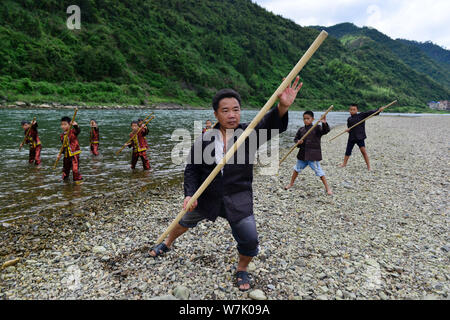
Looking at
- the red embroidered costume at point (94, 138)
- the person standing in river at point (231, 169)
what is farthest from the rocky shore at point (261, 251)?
the red embroidered costume at point (94, 138)

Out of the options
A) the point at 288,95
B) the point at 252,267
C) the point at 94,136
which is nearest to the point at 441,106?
the point at 94,136

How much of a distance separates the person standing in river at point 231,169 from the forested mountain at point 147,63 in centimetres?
6360

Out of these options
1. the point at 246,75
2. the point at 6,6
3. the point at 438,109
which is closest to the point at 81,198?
the point at 6,6

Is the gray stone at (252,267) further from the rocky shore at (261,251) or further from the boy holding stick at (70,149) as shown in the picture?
the boy holding stick at (70,149)

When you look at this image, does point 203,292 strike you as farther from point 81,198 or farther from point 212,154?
point 81,198

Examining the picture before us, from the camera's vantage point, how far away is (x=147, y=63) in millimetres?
112000

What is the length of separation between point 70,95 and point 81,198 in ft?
222

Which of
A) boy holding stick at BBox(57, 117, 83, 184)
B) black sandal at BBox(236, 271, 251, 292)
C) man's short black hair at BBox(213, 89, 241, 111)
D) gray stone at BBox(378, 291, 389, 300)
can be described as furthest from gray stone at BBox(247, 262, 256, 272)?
boy holding stick at BBox(57, 117, 83, 184)

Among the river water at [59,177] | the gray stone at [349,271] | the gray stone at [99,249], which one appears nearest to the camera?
the gray stone at [349,271]

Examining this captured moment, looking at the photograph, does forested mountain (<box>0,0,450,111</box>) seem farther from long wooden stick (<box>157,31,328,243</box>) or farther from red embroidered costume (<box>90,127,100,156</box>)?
long wooden stick (<box>157,31,328,243</box>)

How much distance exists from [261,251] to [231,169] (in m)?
2.28

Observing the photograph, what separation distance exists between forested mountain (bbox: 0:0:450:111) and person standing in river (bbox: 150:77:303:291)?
209ft

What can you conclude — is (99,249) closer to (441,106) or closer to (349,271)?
(349,271)

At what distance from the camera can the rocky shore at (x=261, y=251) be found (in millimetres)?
3645
